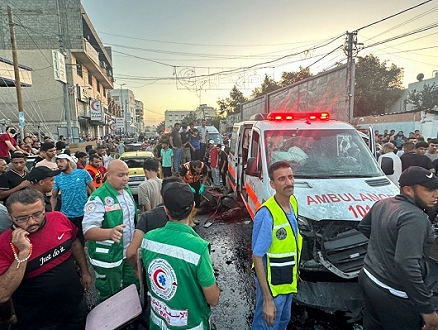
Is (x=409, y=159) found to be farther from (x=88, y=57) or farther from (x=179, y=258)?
(x=88, y=57)

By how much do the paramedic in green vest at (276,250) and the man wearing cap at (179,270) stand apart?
71 centimetres

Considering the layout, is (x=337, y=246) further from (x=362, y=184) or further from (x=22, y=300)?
(x=22, y=300)

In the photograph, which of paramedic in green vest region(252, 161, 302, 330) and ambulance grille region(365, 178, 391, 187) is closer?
paramedic in green vest region(252, 161, 302, 330)

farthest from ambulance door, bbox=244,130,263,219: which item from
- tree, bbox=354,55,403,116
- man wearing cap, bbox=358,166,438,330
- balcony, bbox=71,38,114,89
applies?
tree, bbox=354,55,403,116

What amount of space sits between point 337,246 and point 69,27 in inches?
1184

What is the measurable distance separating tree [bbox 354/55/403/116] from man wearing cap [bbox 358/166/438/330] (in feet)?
129

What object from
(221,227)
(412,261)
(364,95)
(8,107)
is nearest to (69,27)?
(8,107)

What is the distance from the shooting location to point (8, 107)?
2339 cm

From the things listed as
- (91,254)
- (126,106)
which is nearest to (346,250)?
(91,254)

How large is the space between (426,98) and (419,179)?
3971 cm

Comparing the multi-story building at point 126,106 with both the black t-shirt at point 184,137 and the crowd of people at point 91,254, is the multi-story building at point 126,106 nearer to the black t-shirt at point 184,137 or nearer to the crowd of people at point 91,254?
the black t-shirt at point 184,137

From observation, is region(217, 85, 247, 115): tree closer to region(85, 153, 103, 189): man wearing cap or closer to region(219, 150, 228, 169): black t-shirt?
region(219, 150, 228, 169): black t-shirt

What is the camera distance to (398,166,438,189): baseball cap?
2.07 m

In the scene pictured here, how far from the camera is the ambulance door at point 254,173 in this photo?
4480 mm
